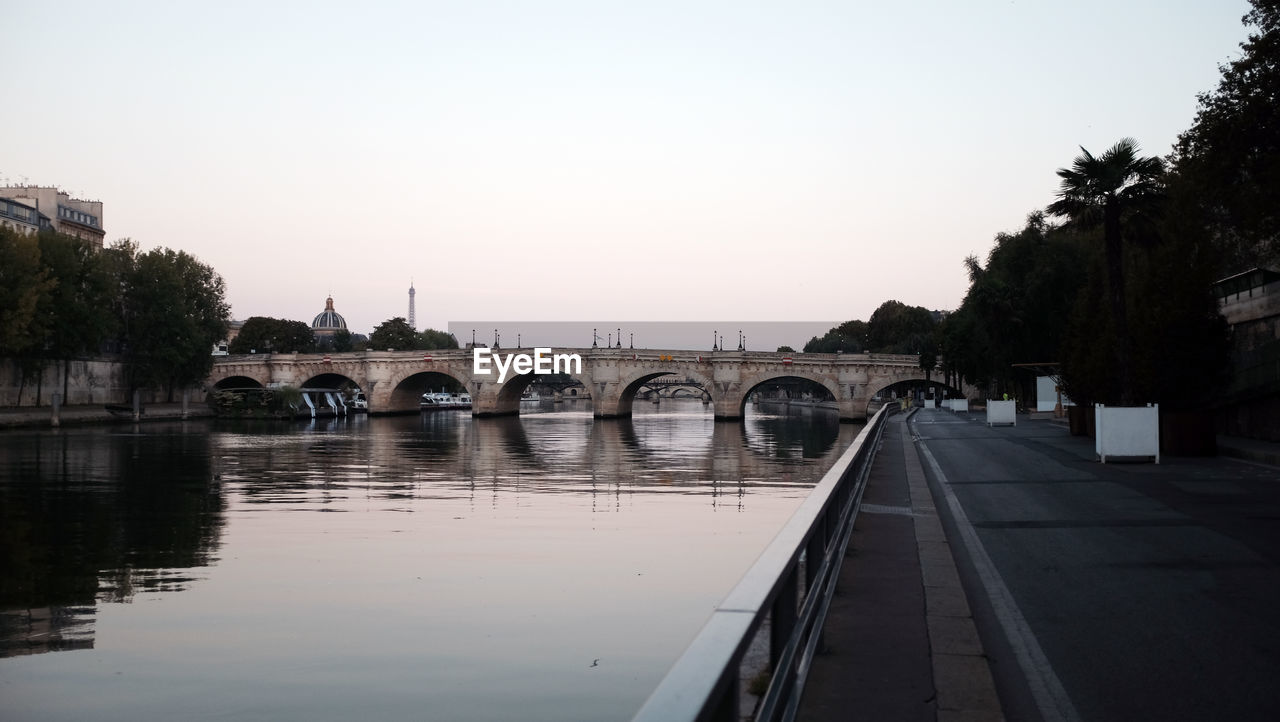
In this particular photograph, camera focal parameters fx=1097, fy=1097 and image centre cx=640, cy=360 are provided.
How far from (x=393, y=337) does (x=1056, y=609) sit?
143 m

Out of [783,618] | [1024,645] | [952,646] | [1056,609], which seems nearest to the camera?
[783,618]

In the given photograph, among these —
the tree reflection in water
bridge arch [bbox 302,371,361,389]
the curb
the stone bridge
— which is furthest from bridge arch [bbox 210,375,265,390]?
the curb

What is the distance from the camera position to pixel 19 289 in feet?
204

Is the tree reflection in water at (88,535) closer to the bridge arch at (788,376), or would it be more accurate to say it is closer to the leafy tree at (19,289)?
the leafy tree at (19,289)

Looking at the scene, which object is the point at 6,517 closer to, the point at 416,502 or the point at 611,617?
the point at 416,502

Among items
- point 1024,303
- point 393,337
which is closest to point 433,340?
point 393,337

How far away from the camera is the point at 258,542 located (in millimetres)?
19297

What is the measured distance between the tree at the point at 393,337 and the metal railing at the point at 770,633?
13938cm

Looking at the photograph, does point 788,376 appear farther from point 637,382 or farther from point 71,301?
point 71,301

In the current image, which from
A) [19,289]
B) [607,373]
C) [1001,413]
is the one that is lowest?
[1001,413]

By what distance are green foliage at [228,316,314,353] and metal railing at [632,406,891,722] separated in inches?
5585

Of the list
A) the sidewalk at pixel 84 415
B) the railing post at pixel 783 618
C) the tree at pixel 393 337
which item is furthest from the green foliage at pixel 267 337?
the railing post at pixel 783 618

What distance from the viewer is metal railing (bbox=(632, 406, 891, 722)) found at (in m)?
2.84

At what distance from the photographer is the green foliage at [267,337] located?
465ft
